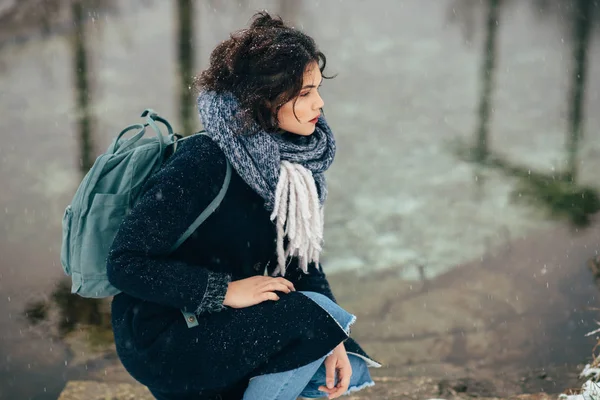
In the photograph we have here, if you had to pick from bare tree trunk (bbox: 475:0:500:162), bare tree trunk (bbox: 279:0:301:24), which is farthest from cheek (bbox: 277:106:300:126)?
bare tree trunk (bbox: 279:0:301:24)

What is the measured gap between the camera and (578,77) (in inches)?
288

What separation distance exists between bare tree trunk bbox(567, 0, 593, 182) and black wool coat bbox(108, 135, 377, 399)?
4.31 m

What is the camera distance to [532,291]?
5.14 metres

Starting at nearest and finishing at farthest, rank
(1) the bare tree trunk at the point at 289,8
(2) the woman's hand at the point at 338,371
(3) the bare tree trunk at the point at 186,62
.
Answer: (2) the woman's hand at the point at 338,371, (3) the bare tree trunk at the point at 186,62, (1) the bare tree trunk at the point at 289,8

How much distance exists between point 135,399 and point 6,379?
3.31ft

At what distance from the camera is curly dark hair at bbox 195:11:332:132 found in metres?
2.30

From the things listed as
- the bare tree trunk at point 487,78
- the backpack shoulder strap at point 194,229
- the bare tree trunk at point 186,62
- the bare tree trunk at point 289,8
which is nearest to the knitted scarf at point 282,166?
the backpack shoulder strap at point 194,229

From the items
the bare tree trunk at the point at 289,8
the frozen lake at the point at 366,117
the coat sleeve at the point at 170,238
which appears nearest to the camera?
the coat sleeve at the point at 170,238

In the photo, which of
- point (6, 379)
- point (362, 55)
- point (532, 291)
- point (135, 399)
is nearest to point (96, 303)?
point (6, 379)

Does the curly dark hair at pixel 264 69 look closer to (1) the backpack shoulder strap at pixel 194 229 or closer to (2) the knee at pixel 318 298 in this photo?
(1) the backpack shoulder strap at pixel 194 229

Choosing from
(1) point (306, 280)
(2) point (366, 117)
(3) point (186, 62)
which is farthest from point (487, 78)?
(1) point (306, 280)

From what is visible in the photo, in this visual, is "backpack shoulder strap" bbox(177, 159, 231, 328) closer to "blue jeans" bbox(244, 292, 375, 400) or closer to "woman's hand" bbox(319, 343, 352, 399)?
"blue jeans" bbox(244, 292, 375, 400)

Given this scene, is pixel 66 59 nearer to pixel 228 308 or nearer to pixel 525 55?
pixel 525 55

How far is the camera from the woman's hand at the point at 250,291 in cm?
230
